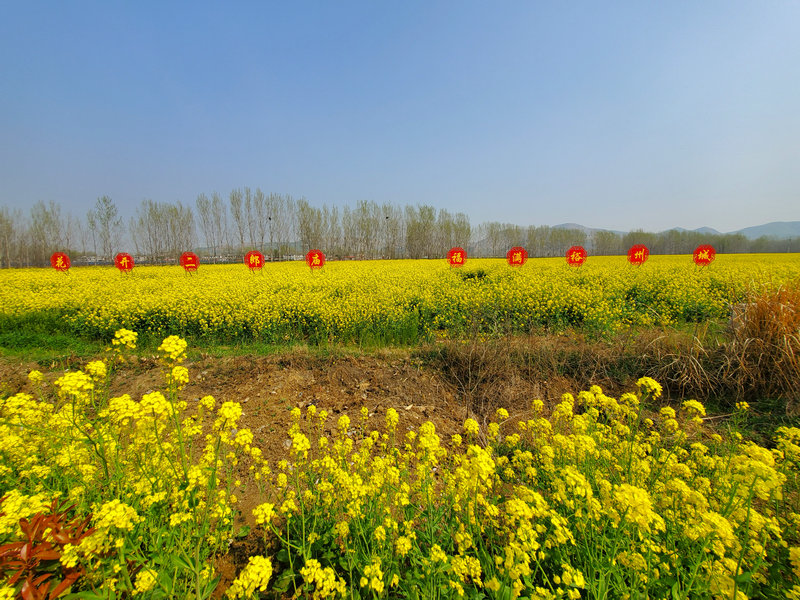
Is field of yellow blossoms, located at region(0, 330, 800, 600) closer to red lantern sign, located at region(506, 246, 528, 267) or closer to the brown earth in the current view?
the brown earth

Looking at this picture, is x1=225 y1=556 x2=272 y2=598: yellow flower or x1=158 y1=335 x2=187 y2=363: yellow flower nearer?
x1=225 y1=556 x2=272 y2=598: yellow flower

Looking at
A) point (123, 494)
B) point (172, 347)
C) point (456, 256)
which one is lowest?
point (123, 494)

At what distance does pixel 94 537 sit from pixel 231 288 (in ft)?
35.5

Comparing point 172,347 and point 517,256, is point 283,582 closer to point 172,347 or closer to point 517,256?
point 172,347

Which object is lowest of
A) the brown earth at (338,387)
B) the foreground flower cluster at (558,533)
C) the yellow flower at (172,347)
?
the brown earth at (338,387)

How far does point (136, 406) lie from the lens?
6.15 feet

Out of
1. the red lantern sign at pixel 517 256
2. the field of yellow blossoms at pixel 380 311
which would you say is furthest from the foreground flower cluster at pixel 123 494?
the red lantern sign at pixel 517 256

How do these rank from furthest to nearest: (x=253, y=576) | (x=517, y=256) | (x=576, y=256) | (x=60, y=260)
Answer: (x=60, y=260), (x=517, y=256), (x=576, y=256), (x=253, y=576)

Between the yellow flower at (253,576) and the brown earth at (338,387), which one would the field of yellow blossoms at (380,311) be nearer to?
the brown earth at (338,387)

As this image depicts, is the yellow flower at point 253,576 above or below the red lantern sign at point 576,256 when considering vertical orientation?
below

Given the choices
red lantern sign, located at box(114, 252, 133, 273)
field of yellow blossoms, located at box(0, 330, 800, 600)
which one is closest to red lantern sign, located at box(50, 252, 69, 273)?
red lantern sign, located at box(114, 252, 133, 273)

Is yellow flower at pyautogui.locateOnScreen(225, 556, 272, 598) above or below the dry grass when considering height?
above

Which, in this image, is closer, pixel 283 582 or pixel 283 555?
pixel 283 582

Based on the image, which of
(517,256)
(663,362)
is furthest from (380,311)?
(517,256)
